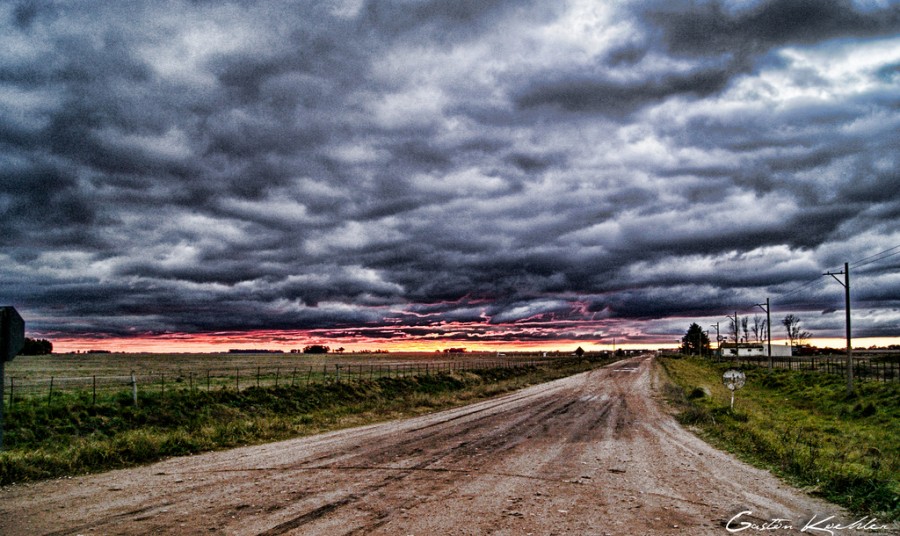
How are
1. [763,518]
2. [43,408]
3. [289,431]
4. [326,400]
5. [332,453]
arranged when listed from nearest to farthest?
1. [763,518]
2. [332,453]
3. [289,431]
4. [43,408]
5. [326,400]

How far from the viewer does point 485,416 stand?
81.2 feet

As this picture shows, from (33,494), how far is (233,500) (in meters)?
3.96

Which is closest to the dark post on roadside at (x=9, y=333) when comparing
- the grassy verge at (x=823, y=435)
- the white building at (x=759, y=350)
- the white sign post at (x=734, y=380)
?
the grassy verge at (x=823, y=435)

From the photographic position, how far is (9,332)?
11.2 m

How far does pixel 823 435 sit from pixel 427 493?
68.5 ft

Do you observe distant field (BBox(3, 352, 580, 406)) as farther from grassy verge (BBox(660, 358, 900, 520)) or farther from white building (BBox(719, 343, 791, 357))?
white building (BBox(719, 343, 791, 357))

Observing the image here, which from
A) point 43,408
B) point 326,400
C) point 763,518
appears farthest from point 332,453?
point 326,400

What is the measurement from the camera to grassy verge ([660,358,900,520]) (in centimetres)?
1084

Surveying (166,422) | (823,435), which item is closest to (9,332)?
(166,422)

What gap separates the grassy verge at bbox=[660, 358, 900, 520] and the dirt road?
72 cm

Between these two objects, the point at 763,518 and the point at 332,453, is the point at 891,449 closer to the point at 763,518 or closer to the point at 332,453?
the point at 763,518

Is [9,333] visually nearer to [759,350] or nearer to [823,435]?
[823,435]

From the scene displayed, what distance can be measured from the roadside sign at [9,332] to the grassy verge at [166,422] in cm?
253

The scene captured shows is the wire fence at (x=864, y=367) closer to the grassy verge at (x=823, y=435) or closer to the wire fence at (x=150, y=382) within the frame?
the grassy verge at (x=823, y=435)
